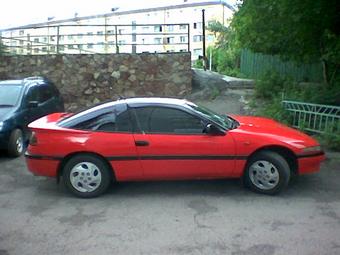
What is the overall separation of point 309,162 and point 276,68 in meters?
15.6

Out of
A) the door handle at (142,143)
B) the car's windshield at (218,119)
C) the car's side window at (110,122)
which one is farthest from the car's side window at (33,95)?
the car's windshield at (218,119)

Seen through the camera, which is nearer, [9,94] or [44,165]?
[44,165]

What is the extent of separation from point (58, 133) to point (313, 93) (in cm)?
748

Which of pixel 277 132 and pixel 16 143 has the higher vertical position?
pixel 277 132

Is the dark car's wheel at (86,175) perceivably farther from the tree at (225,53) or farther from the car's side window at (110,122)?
the tree at (225,53)

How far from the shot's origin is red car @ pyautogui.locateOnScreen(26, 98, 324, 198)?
6258 millimetres

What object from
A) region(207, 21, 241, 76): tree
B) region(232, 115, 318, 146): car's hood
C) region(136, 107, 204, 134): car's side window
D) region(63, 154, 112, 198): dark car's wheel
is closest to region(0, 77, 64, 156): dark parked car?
region(63, 154, 112, 198): dark car's wheel

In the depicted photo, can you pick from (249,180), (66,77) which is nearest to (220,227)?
(249,180)

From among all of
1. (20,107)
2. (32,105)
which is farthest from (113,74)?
(20,107)

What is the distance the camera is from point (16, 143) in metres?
9.06

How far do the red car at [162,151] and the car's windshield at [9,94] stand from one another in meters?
3.51

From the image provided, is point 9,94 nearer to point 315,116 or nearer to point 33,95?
point 33,95

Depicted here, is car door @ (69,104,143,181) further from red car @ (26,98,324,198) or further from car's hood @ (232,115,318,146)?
car's hood @ (232,115,318,146)

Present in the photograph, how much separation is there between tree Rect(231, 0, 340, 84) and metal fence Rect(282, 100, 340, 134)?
1912 millimetres
